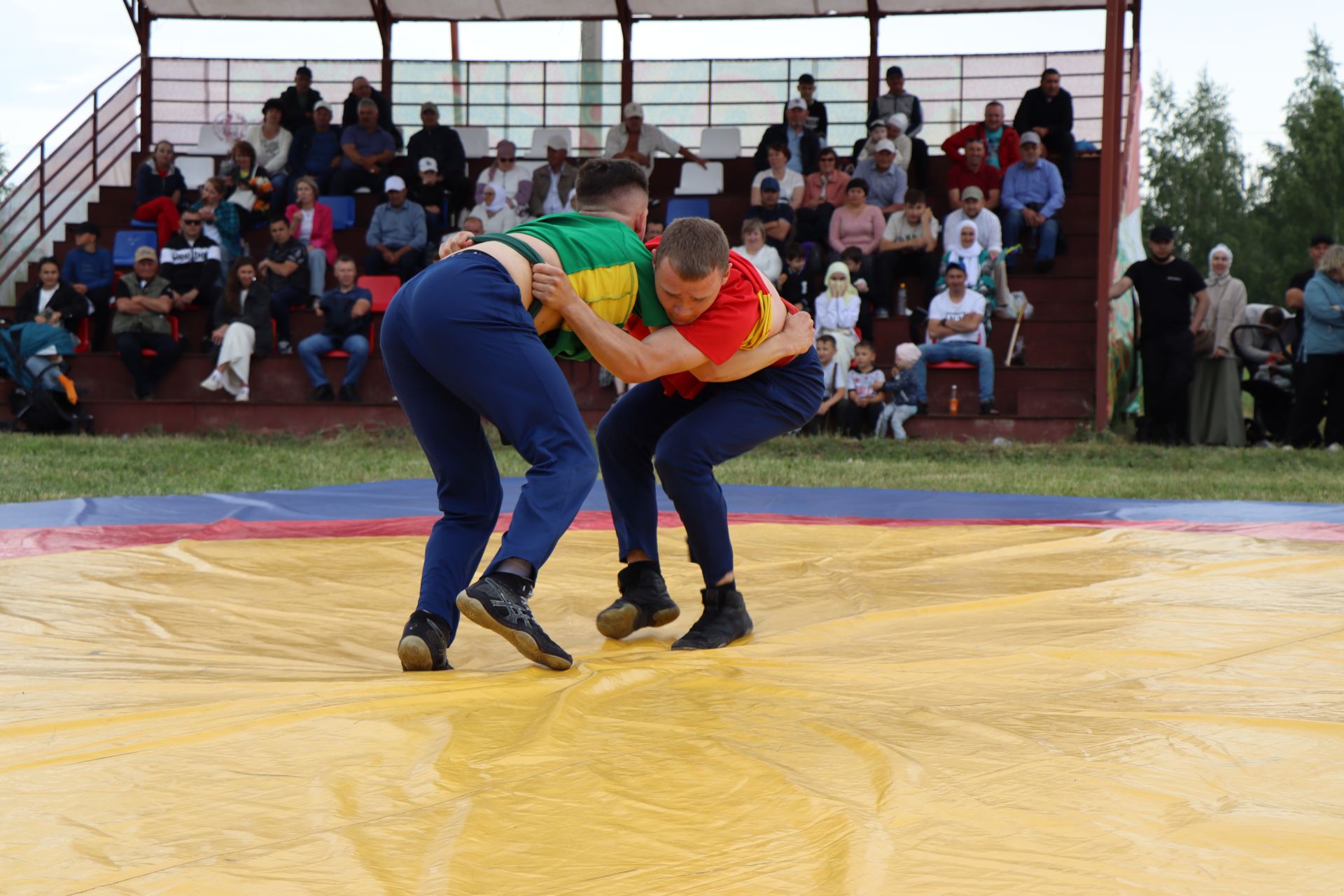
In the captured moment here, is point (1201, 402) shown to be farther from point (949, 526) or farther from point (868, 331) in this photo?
point (949, 526)

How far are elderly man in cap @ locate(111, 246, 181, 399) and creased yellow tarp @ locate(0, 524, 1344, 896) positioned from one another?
7486 millimetres

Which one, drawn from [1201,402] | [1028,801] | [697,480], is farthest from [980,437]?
[1028,801]

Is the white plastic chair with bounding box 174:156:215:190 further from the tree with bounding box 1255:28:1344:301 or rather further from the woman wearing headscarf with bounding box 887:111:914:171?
the tree with bounding box 1255:28:1344:301

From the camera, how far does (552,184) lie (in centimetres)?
1135

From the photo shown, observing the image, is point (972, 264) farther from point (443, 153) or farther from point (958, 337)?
point (443, 153)

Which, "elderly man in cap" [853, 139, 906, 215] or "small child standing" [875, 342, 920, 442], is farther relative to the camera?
"elderly man in cap" [853, 139, 906, 215]

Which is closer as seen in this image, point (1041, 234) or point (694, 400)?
point (694, 400)

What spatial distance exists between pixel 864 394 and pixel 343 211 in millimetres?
5444

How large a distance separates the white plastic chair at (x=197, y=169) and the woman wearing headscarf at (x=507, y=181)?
10.2ft

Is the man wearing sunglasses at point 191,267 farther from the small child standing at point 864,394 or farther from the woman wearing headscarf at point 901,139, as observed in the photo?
the woman wearing headscarf at point 901,139

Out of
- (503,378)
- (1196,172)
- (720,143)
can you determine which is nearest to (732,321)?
(503,378)

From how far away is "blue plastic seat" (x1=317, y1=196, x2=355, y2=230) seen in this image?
11773 mm

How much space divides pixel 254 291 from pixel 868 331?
499 cm

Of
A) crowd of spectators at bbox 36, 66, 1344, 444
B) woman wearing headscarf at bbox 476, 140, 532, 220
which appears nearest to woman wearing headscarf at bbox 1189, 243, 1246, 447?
crowd of spectators at bbox 36, 66, 1344, 444
